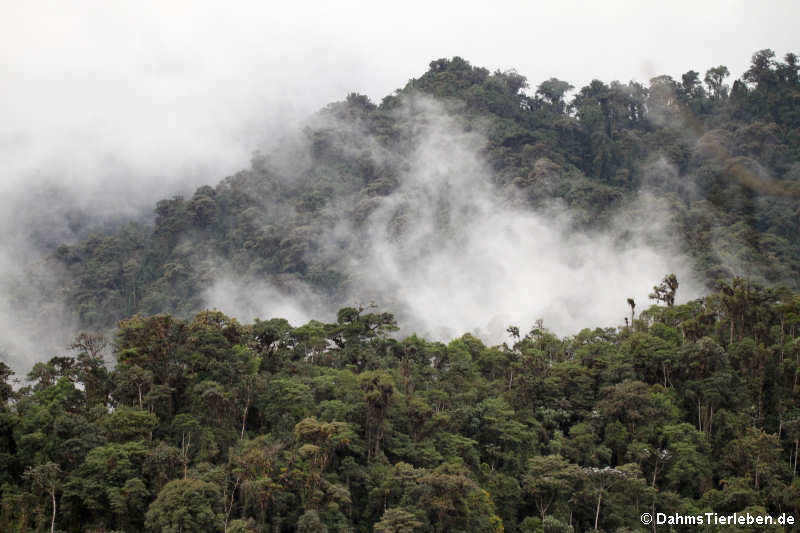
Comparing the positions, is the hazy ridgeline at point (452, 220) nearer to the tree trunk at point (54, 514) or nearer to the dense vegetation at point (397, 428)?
the dense vegetation at point (397, 428)

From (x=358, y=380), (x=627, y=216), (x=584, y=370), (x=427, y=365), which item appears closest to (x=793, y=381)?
(x=584, y=370)

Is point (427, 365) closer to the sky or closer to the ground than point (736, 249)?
closer to the ground

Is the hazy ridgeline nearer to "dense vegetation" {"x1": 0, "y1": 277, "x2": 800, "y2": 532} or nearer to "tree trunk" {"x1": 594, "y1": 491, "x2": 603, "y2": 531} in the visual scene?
"dense vegetation" {"x1": 0, "y1": 277, "x2": 800, "y2": 532}

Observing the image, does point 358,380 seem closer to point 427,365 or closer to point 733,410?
point 427,365

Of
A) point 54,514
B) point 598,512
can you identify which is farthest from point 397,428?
point 54,514

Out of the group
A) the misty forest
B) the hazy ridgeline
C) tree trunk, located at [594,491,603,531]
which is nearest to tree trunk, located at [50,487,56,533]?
the misty forest

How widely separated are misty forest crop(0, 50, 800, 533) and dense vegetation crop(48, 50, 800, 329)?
0.92 ft

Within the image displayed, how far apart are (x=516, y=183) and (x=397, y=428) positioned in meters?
41.3

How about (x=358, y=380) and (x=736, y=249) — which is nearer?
(x=358, y=380)

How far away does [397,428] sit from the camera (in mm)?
34562

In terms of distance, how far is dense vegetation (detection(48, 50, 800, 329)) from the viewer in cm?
6200

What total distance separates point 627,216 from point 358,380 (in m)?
36.1

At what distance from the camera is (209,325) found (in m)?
35.0

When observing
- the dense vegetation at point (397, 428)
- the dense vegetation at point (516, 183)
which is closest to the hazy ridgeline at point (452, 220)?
the dense vegetation at point (516, 183)
